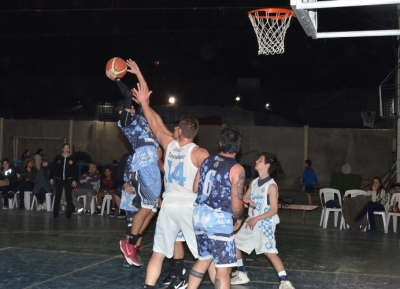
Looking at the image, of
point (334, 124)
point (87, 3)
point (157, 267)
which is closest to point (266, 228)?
point (157, 267)

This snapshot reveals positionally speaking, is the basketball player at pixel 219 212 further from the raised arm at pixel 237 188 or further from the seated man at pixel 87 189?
the seated man at pixel 87 189

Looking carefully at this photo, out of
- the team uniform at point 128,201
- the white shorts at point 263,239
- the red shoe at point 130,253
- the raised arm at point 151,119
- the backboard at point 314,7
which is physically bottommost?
the red shoe at point 130,253

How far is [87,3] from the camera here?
2286cm

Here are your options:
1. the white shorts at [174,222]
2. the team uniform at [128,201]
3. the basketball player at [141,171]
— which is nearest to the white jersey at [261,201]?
the basketball player at [141,171]

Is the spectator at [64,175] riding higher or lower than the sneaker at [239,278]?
higher

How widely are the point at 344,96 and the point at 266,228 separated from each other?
2115 cm

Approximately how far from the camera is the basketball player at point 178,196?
6566mm

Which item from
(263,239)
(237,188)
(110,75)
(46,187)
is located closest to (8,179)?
(46,187)

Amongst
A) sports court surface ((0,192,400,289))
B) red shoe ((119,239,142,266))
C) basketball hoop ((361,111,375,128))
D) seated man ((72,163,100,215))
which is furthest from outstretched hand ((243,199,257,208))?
basketball hoop ((361,111,375,128))

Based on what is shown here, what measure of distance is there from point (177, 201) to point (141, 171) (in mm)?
1660

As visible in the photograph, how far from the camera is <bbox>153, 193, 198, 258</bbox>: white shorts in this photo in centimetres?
656

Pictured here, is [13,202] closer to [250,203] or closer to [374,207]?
[374,207]

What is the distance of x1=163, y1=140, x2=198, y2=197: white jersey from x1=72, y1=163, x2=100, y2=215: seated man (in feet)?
34.4

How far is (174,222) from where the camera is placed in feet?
21.8
